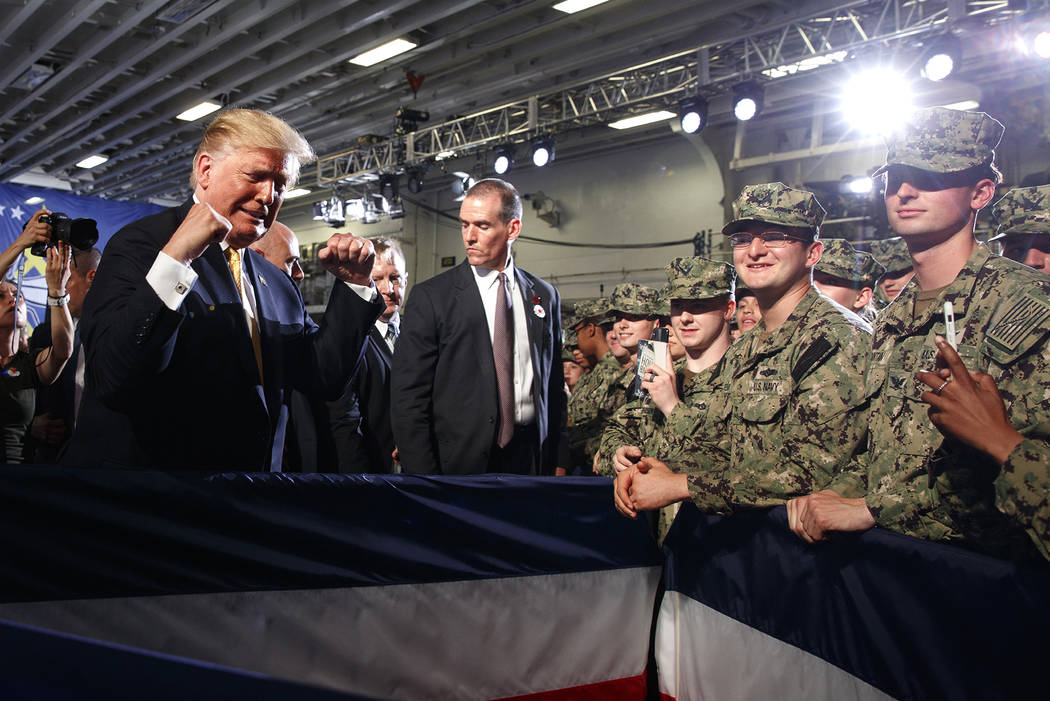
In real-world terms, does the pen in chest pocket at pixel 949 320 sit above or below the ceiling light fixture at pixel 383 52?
below

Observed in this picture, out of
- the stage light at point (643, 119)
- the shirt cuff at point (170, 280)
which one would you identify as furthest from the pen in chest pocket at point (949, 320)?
the stage light at point (643, 119)

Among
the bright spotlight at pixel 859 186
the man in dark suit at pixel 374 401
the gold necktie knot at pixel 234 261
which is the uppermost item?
the bright spotlight at pixel 859 186

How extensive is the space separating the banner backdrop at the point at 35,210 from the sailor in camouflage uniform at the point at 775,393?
Result: 1008 cm

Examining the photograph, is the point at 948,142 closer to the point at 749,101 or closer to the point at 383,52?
the point at 749,101

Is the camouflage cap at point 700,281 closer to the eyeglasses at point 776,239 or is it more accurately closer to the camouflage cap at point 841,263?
the eyeglasses at point 776,239

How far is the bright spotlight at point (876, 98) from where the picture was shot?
698cm

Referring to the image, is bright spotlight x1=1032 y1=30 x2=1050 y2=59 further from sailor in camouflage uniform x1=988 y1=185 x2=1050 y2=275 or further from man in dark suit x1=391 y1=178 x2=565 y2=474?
man in dark suit x1=391 y1=178 x2=565 y2=474

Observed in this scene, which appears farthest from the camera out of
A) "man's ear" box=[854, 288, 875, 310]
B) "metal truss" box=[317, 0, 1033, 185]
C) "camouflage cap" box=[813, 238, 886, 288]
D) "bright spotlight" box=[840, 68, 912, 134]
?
"bright spotlight" box=[840, 68, 912, 134]

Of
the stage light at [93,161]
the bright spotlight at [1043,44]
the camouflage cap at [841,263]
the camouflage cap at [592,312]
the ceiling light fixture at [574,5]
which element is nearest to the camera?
the camouflage cap at [841,263]

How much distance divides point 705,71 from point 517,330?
5.80m

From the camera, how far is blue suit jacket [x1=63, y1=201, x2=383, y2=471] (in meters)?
1.45

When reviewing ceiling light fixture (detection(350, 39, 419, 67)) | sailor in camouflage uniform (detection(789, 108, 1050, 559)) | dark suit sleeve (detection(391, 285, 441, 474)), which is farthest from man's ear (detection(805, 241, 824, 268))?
ceiling light fixture (detection(350, 39, 419, 67))

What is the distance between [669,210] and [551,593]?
10072 millimetres

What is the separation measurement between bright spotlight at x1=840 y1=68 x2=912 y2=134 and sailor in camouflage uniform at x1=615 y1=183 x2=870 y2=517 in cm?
511
